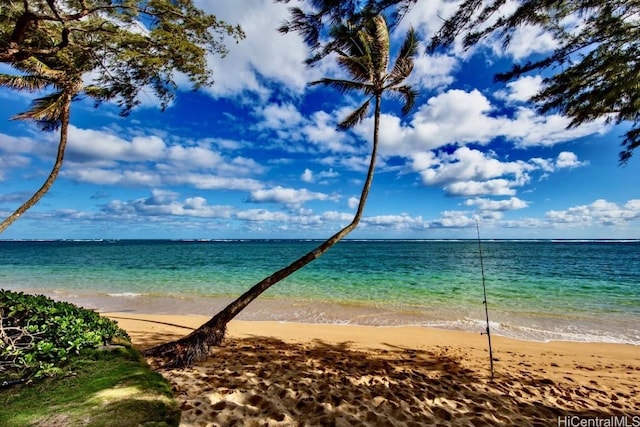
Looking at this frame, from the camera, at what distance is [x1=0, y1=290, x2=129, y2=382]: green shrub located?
367 cm

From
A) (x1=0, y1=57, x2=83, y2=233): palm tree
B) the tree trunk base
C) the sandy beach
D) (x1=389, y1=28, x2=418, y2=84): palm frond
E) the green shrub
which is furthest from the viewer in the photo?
(x1=389, y1=28, x2=418, y2=84): palm frond

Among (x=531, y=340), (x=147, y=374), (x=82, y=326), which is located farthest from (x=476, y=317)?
A: (x=82, y=326)

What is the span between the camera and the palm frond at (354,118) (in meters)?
9.34

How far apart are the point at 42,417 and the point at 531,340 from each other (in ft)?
34.9

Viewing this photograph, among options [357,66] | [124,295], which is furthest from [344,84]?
[124,295]

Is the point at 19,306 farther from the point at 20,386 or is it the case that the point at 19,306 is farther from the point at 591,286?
the point at 591,286

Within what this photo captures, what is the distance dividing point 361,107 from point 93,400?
886cm

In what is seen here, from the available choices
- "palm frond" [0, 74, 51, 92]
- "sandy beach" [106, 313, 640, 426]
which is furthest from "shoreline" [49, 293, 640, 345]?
"palm frond" [0, 74, 51, 92]

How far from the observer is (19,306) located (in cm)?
457

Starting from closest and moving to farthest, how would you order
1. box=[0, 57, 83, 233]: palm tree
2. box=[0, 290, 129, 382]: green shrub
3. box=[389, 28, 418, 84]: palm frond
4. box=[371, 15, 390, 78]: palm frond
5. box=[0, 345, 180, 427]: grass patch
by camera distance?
1. box=[0, 345, 180, 427]: grass patch
2. box=[0, 290, 129, 382]: green shrub
3. box=[0, 57, 83, 233]: palm tree
4. box=[371, 15, 390, 78]: palm frond
5. box=[389, 28, 418, 84]: palm frond

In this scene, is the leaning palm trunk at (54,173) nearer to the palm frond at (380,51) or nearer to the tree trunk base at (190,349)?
the tree trunk base at (190,349)

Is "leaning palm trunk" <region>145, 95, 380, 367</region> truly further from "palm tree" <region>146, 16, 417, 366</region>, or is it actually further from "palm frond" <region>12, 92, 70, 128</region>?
"palm frond" <region>12, 92, 70, 128</region>

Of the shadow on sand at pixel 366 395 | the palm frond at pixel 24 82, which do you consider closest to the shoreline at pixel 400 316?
the shadow on sand at pixel 366 395

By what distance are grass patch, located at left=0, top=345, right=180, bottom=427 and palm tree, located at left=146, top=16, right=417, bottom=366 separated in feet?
6.10
